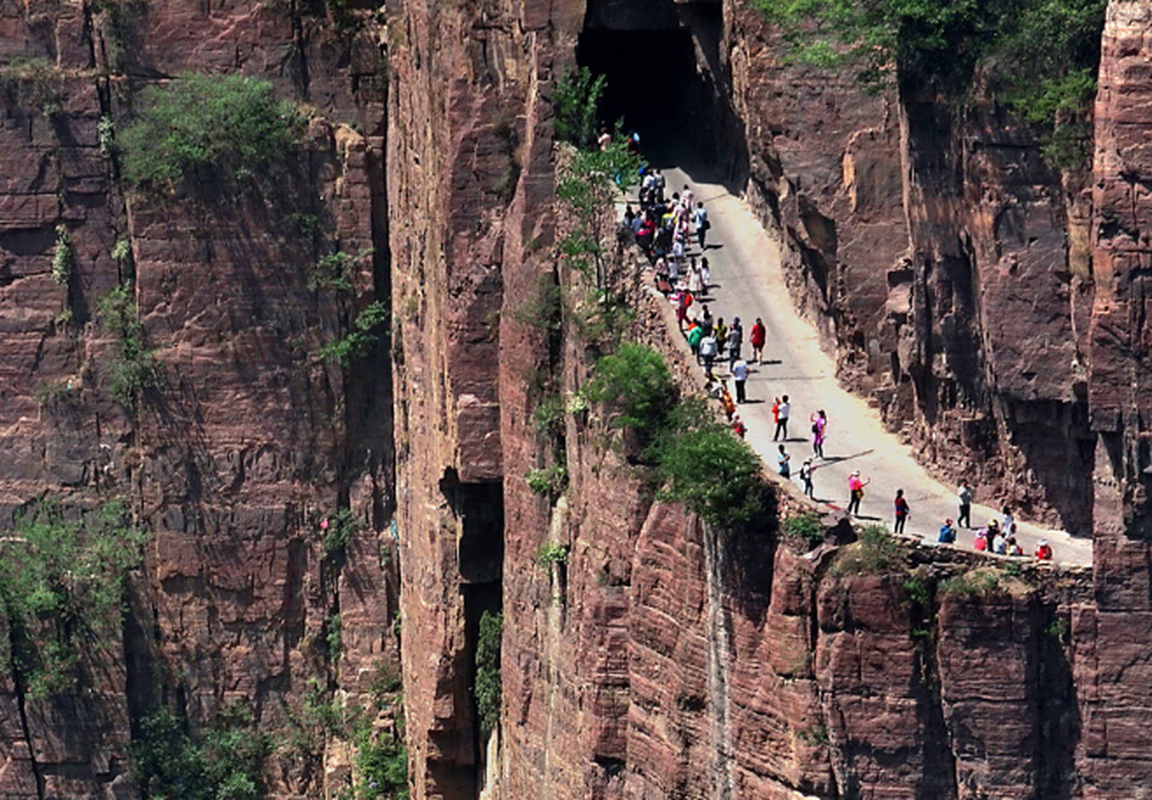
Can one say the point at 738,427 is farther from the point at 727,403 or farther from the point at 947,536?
the point at 947,536

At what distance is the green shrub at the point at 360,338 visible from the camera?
307 ft

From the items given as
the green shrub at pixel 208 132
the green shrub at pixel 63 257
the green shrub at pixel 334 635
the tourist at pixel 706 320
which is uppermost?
the green shrub at pixel 208 132

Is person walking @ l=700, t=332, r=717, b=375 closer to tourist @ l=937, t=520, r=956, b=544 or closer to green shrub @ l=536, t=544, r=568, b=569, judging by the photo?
green shrub @ l=536, t=544, r=568, b=569

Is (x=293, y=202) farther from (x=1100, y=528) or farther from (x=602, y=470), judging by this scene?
(x=1100, y=528)

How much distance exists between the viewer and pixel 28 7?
9331 cm

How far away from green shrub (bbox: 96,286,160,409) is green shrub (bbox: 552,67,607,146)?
60.8 feet

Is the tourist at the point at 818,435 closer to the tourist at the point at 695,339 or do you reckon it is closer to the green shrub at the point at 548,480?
the tourist at the point at 695,339

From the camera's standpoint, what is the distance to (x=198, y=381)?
94312mm

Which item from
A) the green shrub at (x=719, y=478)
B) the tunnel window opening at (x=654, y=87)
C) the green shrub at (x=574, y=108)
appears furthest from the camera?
the tunnel window opening at (x=654, y=87)

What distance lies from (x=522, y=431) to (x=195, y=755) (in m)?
19.9

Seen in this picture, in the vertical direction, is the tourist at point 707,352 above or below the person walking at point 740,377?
above

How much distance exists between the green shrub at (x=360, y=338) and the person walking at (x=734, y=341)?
1925cm

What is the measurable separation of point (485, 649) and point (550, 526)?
669 cm

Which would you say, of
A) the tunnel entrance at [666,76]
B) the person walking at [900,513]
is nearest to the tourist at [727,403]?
the person walking at [900,513]
